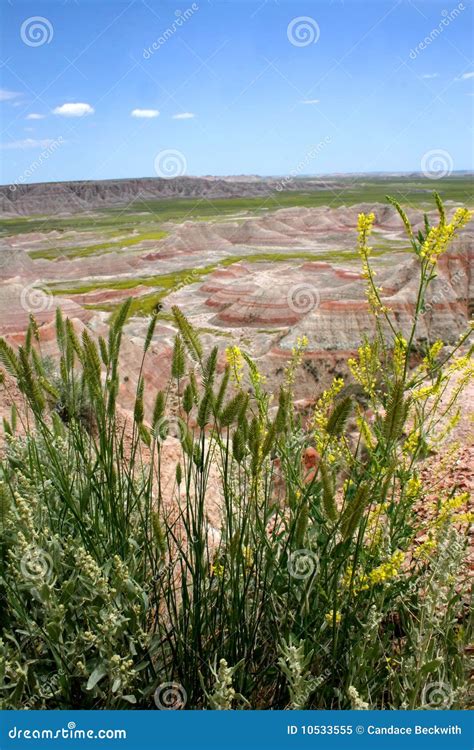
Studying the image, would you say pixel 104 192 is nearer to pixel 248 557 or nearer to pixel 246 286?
pixel 246 286

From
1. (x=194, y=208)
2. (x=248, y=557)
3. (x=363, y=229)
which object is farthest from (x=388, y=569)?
(x=194, y=208)

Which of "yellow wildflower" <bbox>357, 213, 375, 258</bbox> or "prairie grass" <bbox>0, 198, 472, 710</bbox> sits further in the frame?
"yellow wildflower" <bbox>357, 213, 375, 258</bbox>

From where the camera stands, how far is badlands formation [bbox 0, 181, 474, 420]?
968 inches

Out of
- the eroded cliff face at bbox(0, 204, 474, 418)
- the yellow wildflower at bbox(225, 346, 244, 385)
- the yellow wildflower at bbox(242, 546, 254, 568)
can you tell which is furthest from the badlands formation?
the yellow wildflower at bbox(242, 546, 254, 568)

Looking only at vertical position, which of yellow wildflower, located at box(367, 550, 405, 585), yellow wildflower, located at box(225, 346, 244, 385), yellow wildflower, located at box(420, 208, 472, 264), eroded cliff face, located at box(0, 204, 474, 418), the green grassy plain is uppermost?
the green grassy plain

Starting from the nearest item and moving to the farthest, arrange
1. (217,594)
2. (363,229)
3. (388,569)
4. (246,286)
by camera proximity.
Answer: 1. (388,569)
2. (217,594)
3. (363,229)
4. (246,286)

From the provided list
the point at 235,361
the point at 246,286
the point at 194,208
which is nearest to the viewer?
the point at 235,361

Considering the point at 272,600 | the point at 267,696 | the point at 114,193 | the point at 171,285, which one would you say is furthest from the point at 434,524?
the point at 114,193

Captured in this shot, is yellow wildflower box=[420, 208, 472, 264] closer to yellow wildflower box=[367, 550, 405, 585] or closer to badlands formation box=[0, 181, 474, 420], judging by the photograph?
badlands formation box=[0, 181, 474, 420]

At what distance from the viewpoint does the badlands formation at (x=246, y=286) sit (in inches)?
968

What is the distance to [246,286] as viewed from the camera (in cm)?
4081

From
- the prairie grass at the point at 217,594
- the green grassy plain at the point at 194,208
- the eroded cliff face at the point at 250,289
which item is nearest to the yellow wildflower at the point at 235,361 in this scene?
the prairie grass at the point at 217,594

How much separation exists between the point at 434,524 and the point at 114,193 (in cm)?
14064

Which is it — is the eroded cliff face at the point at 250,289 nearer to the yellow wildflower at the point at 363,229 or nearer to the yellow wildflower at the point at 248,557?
the yellow wildflower at the point at 363,229
